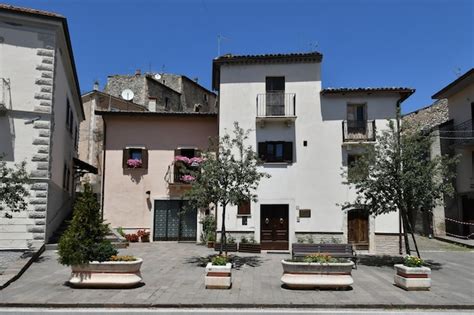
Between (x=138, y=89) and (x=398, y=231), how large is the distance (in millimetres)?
26591

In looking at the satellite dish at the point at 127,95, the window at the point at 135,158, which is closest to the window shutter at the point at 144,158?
the window at the point at 135,158

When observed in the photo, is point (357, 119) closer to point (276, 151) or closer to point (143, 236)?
point (276, 151)

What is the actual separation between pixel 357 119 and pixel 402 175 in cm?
721

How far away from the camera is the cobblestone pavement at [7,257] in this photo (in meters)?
13.4

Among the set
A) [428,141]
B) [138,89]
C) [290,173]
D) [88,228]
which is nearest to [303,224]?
[290,173]

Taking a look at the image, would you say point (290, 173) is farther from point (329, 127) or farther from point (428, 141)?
point (428, 141)

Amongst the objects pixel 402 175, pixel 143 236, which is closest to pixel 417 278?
pixel 402 175

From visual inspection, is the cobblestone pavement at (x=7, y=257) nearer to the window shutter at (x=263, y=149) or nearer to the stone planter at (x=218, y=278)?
the stone planter at (x=218, y=278)

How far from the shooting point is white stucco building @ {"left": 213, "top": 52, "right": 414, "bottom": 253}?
817 inches

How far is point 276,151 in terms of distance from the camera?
21438 millimetres

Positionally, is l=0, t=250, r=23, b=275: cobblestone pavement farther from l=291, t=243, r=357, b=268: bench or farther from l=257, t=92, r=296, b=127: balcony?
l=257, t=92, r=296, b=127: balcony

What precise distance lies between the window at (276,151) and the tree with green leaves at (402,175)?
5511 millimetres

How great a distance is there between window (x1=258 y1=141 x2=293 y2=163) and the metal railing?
1447 mm

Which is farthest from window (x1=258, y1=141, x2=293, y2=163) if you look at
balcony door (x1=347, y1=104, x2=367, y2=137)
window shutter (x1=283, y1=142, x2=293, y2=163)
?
balcony door (x1=347, y1=104, x2=367, y2=137)
